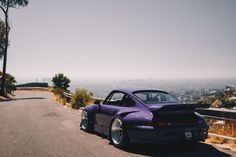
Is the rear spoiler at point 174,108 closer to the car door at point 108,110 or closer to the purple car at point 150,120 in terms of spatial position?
the purple car at point 150,120

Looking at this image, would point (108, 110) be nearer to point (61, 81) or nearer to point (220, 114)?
point (220, 114)

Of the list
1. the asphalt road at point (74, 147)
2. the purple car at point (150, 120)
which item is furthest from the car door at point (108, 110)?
the asphalt road at point (74, 147)

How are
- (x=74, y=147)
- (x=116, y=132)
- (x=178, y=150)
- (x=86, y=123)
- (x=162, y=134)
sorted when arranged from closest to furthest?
(x=162, y=134) → (x=178, y=150) → (x=74, y=147) → (x=116, y=132) → (x=86, y=123)

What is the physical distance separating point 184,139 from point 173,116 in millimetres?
548

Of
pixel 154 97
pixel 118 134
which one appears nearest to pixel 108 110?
pixel 118 134

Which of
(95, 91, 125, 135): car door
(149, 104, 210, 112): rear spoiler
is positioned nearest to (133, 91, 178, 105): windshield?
(95, 91, 125, 135): car door

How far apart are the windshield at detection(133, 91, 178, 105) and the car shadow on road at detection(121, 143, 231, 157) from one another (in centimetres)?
112

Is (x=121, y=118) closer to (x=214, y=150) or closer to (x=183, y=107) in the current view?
(x=183, y=107)

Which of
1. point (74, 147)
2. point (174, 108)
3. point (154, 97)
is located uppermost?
point (154, 97)

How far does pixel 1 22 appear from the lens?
142 ft

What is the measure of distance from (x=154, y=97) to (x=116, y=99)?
1.27 metres

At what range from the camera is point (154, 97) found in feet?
26.1

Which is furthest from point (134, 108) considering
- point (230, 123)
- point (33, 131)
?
point (33, 131)

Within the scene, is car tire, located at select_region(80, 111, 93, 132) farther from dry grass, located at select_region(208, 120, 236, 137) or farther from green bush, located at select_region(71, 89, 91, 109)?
green bush, located at select_region(71, 89, 91, 109)
